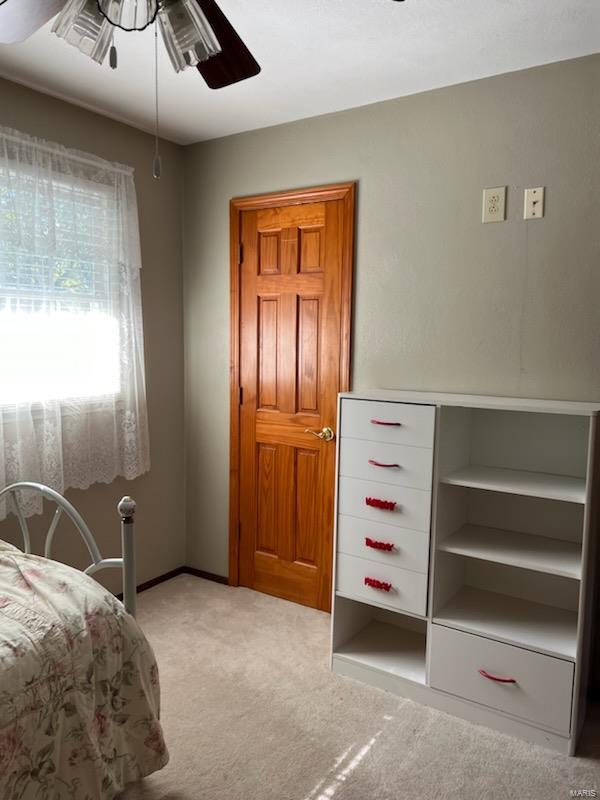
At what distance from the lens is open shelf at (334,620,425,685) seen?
8.18 feet

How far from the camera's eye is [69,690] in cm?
157

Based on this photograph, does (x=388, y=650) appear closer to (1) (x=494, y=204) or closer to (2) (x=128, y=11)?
(1) (x=494, y=204)

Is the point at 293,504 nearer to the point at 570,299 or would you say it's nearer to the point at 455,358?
the point at 455,358

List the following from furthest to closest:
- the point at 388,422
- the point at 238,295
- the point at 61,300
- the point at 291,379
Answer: the point at 238,295
the point at 291,379
the point at 61,300
the point at 388,422

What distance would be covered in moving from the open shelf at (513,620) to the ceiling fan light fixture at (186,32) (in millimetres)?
2085

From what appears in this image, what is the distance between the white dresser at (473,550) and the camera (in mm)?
2133

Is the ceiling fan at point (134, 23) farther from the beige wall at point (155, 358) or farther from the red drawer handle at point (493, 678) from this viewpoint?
the red drawer handle at point (493, 678)

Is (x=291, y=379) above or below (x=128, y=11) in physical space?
below

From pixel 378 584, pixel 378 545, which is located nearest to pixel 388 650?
pixel 378 584

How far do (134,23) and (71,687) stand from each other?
165cm

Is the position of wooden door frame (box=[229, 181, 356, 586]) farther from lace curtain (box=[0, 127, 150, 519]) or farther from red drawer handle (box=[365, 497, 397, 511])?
red drawer handle (box=[365, 497, 397, 511])

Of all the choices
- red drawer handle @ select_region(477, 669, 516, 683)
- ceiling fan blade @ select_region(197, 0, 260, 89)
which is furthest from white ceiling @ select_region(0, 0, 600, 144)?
red drawer handle @ select_region(477, 669, 516, 683)

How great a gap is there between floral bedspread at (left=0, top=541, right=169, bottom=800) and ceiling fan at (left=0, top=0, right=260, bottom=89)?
1.42 m

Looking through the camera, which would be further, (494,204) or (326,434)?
(326,434)
